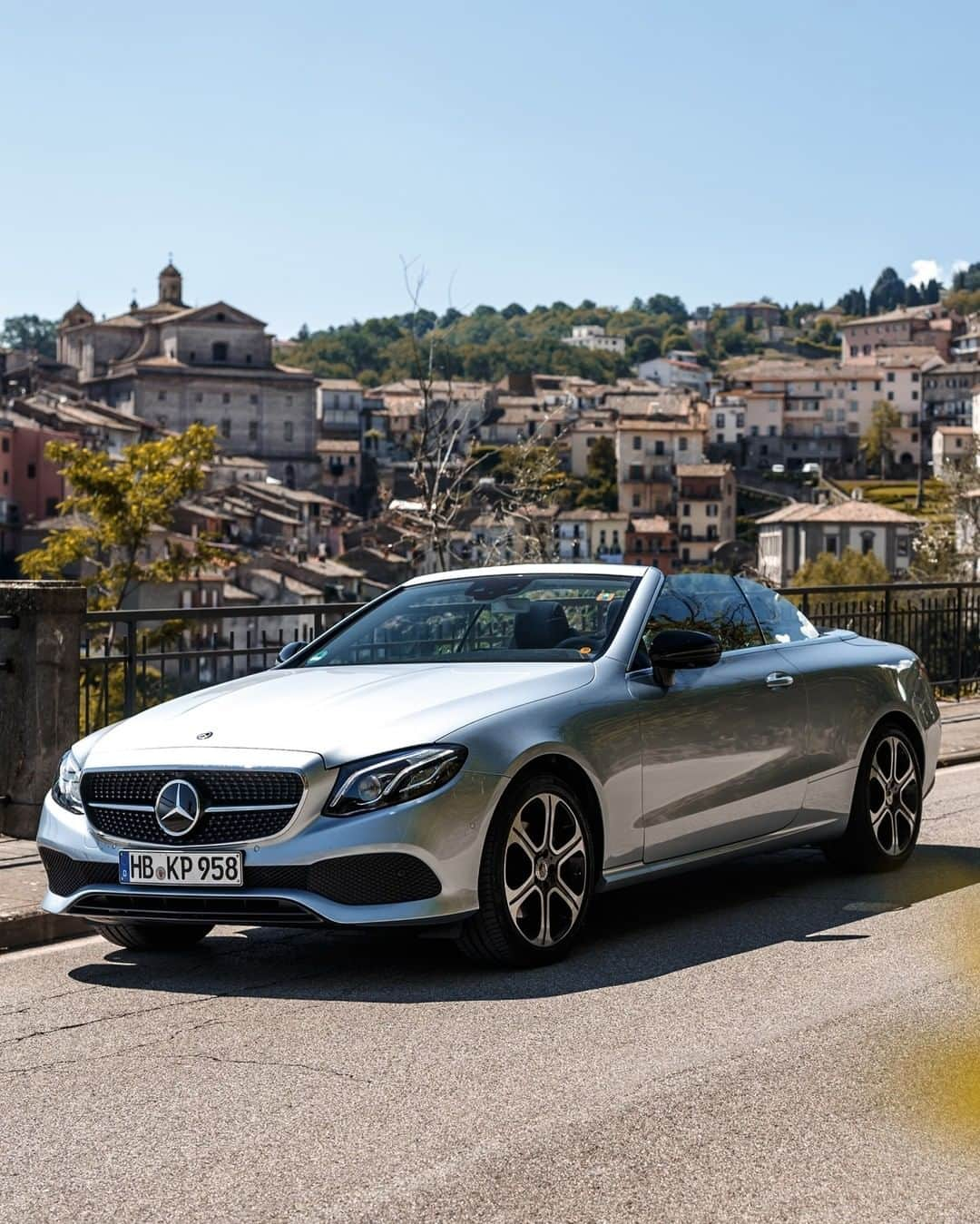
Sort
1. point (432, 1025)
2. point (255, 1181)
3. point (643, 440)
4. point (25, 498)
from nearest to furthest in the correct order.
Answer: point (255, 1181) < point (432, 1025) < point (25, 498) < point (643, 440)

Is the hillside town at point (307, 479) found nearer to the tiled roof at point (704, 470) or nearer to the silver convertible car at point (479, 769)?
the tiled roof at point (704, 470)

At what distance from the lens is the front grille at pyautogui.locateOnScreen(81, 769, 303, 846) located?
6.76 meters

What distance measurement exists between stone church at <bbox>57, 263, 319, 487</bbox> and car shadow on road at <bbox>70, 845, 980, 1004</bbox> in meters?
169

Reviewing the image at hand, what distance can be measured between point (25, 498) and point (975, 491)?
63.3 metres

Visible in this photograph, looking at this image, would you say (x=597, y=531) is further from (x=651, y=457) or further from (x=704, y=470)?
(x=651, y=457)

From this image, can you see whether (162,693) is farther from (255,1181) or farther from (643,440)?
(643,440)

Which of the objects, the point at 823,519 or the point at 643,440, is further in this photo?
the point at 643,440

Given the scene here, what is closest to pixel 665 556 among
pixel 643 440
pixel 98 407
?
pixel 643 440

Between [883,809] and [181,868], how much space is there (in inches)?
152

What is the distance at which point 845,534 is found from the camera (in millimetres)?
139000

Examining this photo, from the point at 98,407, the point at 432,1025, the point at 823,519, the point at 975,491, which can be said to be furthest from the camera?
the point at 98,407

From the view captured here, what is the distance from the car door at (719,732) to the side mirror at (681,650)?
0.28 ft

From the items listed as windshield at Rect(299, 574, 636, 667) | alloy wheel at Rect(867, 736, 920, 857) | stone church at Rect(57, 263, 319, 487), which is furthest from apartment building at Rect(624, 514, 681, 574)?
windshield at Rect(299, 574, 636, 667)

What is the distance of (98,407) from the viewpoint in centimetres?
15962
